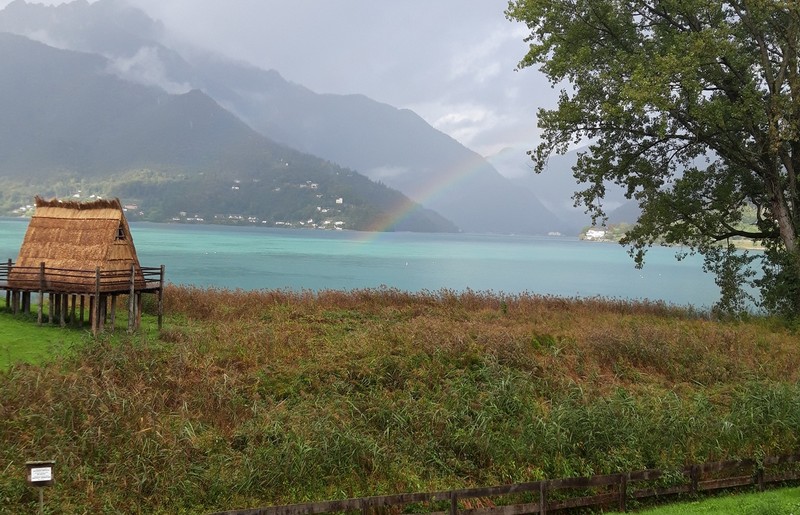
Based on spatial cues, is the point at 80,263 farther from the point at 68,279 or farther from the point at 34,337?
the point at 34,337

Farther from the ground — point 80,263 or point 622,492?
point 80,263

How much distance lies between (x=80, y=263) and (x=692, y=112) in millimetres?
23130

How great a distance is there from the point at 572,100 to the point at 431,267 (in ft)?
205

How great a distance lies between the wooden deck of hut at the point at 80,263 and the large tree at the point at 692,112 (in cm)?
1782

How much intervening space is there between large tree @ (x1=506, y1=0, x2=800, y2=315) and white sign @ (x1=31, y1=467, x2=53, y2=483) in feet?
65.3

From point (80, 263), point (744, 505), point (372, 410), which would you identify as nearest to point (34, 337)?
point (80, 263)

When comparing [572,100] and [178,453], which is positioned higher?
[572,100]

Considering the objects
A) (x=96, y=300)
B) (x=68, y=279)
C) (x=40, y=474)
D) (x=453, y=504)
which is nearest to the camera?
(x=40, y=474)

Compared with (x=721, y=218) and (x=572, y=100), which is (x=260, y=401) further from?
(x=721, y=218)

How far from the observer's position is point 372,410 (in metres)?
12.1

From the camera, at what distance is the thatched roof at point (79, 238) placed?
19828 mm

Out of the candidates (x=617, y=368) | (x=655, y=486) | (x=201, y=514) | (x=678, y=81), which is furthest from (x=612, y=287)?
(x=201, y=514)

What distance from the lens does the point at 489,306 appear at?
2538 cm

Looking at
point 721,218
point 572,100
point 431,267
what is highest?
point 572,100
